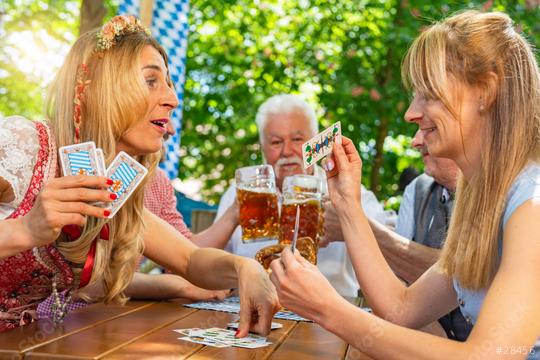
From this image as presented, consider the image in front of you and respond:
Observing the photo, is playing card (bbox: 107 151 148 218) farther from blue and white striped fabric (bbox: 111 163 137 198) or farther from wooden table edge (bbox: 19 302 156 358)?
wooden table edge (bbox: 19 302 156 358)

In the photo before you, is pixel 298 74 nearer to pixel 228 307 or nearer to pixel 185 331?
pixel 228 307

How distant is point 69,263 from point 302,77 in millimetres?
4412

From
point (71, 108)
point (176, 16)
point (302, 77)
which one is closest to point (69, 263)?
point (71, 108)

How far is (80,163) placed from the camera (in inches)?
60.8

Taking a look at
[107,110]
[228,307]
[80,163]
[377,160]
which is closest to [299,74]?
[377,160]

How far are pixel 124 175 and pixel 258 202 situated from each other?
0.79 m

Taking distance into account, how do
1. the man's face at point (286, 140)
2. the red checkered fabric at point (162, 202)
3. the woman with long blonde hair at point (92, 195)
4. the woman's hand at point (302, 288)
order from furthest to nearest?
1. the man's face at point (286, 140)
2. the red checkered fabric at point (162, 202)
3. the woman with long blonde hair at point (92, 195)
4. the woman's hand at point (302, 288)

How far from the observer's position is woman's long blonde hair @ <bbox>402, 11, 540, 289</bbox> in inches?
56.0

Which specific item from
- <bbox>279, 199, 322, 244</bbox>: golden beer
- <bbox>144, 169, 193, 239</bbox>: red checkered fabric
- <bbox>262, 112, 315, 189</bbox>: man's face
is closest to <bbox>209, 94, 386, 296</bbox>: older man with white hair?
<bbox>262, 112, 315, 189</bbox>: man's face

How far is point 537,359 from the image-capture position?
1.43 metres

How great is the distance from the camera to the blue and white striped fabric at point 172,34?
3.74 meters

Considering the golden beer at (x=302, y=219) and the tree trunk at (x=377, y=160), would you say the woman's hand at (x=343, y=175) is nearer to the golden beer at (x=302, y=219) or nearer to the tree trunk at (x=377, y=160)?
the golden beer at (x=302, y=219)

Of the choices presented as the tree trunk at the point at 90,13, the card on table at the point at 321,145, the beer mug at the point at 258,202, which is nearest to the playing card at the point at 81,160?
the card on table at the point at 321,145

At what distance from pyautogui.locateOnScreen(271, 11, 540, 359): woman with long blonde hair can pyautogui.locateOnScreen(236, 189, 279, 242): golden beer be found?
1.90 feet
